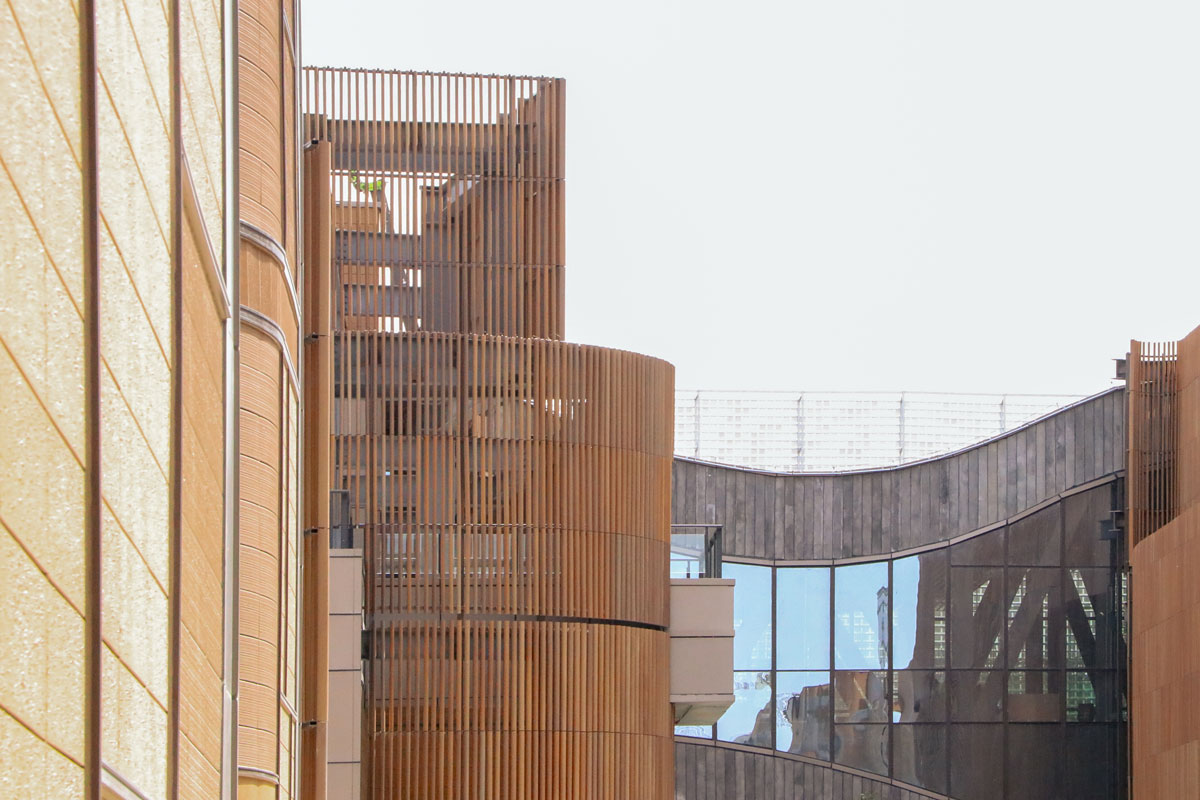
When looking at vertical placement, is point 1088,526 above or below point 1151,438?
below

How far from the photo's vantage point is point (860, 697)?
21.0m

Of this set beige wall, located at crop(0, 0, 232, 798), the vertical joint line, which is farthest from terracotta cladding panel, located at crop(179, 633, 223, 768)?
the vertical joint line

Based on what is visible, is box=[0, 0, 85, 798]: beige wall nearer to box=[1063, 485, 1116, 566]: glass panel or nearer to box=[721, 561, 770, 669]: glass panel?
box=[721, 561, 770, 669]: glass panel

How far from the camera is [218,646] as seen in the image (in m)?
4.31

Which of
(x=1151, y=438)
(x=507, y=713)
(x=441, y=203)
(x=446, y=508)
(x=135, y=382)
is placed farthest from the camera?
(x=1151, y=438)

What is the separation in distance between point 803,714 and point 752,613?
1.37 m

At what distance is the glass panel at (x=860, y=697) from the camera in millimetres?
20984

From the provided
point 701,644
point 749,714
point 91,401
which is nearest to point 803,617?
point 749,714

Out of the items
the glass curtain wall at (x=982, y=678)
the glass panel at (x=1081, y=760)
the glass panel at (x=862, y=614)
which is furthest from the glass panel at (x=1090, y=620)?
the glass panel at (x=862, y=614)

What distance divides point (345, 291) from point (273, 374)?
9.33 metres

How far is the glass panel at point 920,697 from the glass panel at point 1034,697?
85cm

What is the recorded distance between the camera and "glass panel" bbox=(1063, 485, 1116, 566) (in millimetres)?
20719

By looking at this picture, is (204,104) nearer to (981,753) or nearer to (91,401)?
(91,401)

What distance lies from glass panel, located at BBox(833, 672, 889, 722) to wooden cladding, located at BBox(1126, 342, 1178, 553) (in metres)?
3.48
